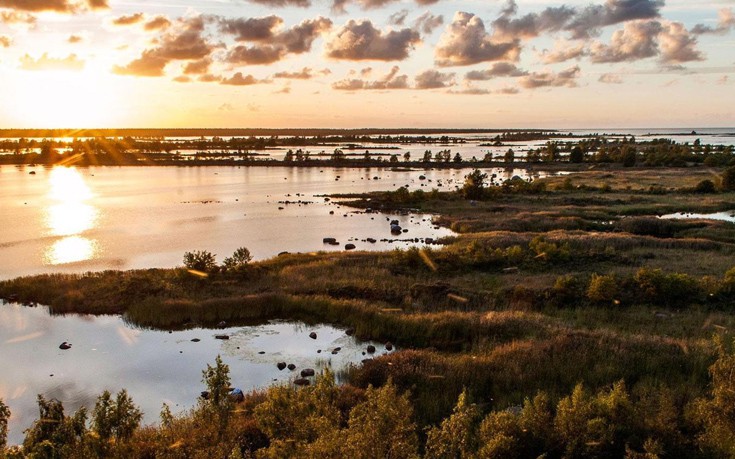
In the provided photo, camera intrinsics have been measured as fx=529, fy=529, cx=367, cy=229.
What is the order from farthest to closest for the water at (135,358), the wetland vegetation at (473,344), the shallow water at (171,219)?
the shallow water at (171,219) < the water at (135,358) < the wetland vegetation at (473,344)

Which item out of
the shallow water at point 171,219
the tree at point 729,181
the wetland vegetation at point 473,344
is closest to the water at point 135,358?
the wetland vegetation at point 473,344

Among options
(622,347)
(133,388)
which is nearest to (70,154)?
(133,388)

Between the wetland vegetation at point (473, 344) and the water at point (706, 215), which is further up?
the water at point (706, 215)

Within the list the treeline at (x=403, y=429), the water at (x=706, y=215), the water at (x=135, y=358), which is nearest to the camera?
the treeline at (x=403, y=429)

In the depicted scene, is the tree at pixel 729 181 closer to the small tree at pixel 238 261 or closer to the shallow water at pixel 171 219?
the shallow water at pixel 171 219

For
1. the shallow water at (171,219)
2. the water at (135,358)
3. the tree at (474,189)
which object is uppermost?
the tree at (474,189)

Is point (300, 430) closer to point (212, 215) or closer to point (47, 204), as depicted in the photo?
point (212, 215)
